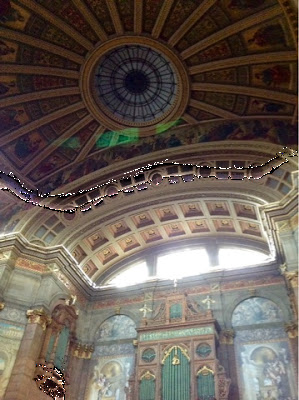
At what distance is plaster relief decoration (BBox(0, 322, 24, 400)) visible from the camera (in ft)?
46.9

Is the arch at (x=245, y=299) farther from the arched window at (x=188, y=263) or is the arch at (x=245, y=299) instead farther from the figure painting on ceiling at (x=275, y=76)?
the figure painting on ceiling at (x=275, y=76)

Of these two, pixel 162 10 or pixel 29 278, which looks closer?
pixel 162 10

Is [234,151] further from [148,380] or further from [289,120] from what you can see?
[148,380]

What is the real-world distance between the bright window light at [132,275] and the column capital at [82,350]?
146 inches

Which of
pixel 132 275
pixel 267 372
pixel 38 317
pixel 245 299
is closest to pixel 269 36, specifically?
pixel 245 299

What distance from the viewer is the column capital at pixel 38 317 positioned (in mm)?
15802

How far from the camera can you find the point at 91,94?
18.5 meters

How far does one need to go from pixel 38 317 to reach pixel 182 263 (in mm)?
8348

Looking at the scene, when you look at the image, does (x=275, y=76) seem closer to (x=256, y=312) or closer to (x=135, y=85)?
(x=135, y=85)

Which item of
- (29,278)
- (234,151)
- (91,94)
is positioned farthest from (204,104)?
(29,278)

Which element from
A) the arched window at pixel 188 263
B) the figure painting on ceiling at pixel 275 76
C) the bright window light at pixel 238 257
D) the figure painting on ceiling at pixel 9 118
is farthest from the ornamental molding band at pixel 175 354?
the figure painting on ceiling at pixel 9 118

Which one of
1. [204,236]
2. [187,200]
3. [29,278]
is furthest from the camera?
[204,236]

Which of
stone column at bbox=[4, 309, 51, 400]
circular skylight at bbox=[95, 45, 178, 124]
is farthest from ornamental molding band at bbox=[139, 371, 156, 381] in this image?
circular skylight at bbox=[95, 45, 178, 124]

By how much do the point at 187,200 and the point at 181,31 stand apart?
791 cm
